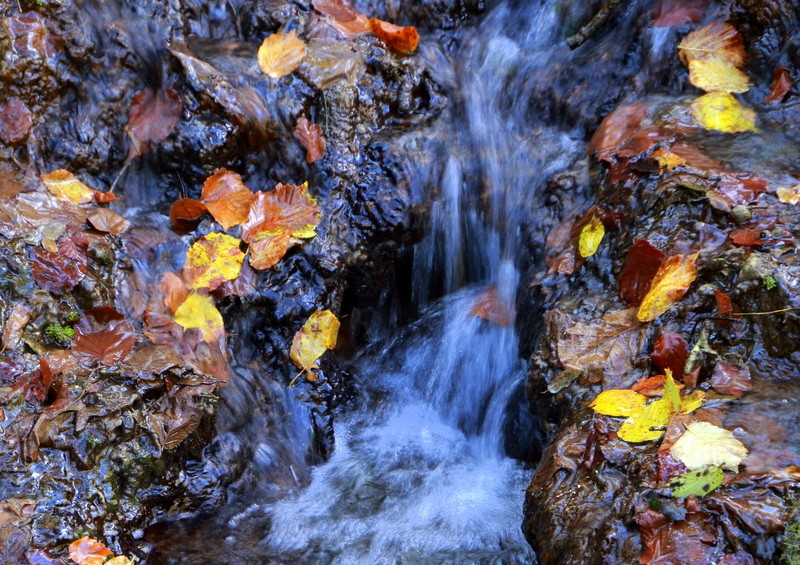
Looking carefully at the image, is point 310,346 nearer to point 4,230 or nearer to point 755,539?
point 4,230

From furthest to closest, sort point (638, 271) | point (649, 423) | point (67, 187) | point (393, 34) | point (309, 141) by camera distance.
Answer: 1. point (393, 34)
2. point (309, 141)
3. point (67, 187)
4. point (638, 271)
5. point (649, 423)

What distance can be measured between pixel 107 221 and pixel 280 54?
1446mm

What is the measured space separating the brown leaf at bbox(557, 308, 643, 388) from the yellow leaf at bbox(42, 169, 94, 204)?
2504 millimetres

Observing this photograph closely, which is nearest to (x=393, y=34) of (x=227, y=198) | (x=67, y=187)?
(x=227, y=198)

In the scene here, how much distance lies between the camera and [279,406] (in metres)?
3.35

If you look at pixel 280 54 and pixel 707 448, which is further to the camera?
pixel 280 54

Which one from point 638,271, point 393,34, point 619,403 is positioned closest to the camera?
point 619,403

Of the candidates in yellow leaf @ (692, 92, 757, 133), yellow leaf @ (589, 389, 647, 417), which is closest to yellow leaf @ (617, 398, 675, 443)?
yellow leaf @ (589, 389, 647, 417)

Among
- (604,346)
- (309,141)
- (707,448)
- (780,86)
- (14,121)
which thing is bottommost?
(707,448)

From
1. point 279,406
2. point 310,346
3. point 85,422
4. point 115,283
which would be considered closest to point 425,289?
point 310,346

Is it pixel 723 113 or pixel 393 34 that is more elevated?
pixel 393 34

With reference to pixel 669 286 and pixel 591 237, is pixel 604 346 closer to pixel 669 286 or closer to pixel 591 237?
pixel 669 286

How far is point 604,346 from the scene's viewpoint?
2.65 meters

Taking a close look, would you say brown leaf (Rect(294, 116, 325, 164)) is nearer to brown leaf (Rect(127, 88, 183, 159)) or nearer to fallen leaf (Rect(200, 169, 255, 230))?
fallen leaf (Rect(200, 169, 255, 230))
